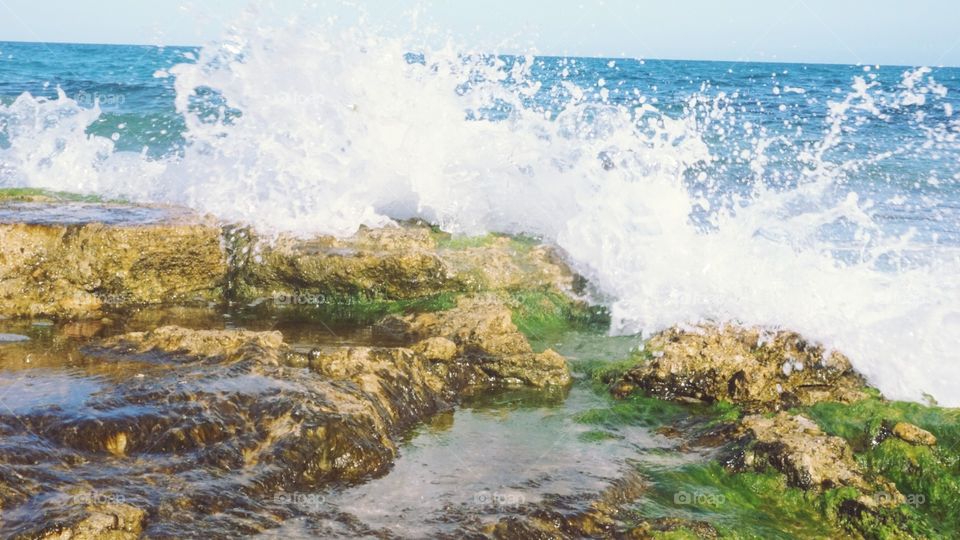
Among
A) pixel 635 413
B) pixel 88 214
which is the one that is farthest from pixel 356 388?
pixel 88 214

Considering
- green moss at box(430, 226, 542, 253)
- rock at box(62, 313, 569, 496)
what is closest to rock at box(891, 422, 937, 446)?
rock at box(62, 313, 569, 496)

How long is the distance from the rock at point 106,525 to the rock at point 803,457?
259 cm

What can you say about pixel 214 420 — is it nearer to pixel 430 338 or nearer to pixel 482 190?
pixel 430 338

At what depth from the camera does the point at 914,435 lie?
14.5ft

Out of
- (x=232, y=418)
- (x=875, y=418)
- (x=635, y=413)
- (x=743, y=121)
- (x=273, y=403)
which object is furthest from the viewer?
(x=743, y=121)

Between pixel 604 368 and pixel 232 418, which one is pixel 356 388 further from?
pixel 604 368

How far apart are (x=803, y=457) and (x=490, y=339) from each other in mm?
2033

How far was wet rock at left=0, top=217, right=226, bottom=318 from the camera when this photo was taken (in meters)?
5.84

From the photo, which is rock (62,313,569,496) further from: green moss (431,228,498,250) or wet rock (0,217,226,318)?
green moss (431,228,498,250)

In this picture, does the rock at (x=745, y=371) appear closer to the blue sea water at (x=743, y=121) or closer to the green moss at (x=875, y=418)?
the green moss at (x=875, y=418)

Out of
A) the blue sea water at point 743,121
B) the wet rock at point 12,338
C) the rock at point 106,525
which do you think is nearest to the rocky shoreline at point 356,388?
the rock at point 106,525

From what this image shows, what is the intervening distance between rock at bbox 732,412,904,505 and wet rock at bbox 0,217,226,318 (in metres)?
4.00

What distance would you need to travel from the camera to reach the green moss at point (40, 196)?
7.39 metres

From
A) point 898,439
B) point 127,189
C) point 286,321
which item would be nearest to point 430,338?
point 286,321
